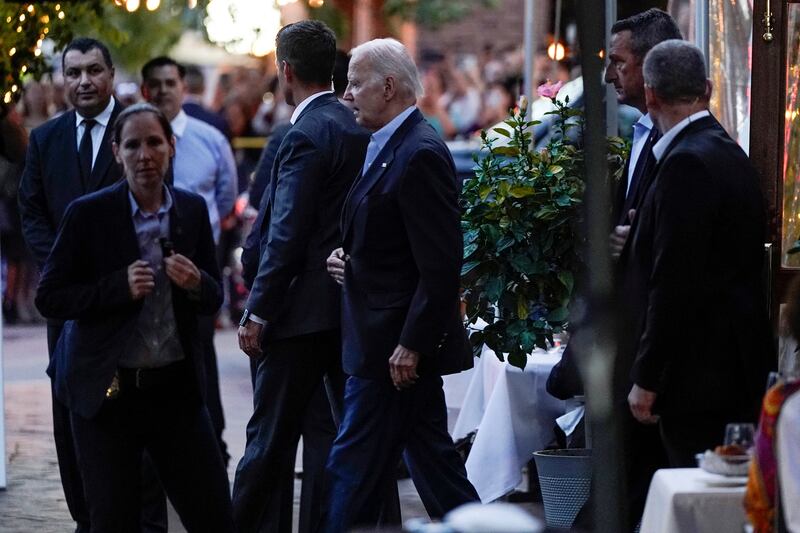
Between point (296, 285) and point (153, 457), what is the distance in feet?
3.72

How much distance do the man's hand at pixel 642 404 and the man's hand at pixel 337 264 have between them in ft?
4.42

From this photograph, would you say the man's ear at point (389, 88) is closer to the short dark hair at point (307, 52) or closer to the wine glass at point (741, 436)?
the short dark hair at point (307, 52)

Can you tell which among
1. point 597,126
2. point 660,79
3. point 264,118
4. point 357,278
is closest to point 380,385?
point 357,278

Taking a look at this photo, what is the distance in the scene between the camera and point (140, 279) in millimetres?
6184

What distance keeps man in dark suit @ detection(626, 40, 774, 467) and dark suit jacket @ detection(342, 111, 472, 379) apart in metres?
0.83

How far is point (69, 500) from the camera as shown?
7855mm

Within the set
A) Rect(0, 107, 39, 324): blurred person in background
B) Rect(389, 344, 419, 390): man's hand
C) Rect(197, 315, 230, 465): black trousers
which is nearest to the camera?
Rect(389, 344, 419, 390): man's hand

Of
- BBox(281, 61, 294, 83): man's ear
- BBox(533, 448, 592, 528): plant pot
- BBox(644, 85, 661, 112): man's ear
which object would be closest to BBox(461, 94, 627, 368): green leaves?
BBox(533, 448, 592, 528): plant pot

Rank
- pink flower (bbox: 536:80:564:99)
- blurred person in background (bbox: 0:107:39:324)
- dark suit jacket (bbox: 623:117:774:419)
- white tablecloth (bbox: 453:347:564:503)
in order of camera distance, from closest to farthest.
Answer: dark suit jacket (bbox: 623:117:774:419) < pink flower (bbox: 536:80:564:99) < white tablecloth (bbox: 453:347:564:503) < blurred person in background (bbox: 0:107:39:324)

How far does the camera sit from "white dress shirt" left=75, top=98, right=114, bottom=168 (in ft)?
27.1

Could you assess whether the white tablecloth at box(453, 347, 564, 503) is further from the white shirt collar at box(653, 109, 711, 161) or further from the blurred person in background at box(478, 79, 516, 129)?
the blurred person in background at box(478, 79, 516, 129)

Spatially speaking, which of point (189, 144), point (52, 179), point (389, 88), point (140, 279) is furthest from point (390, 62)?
point (189, 144)

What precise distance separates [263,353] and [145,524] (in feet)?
3.50

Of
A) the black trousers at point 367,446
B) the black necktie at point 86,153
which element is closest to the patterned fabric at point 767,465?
the black trousers at point 367,446
